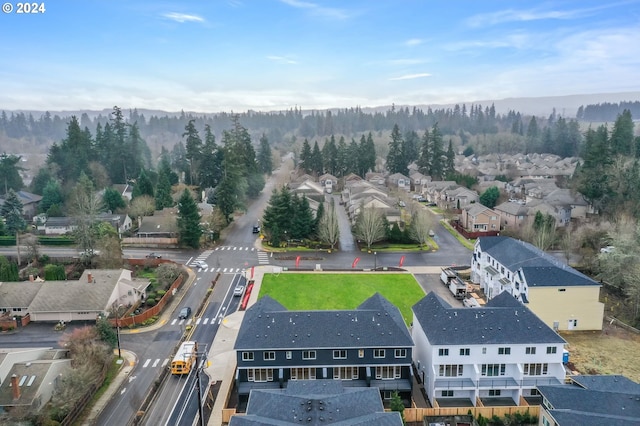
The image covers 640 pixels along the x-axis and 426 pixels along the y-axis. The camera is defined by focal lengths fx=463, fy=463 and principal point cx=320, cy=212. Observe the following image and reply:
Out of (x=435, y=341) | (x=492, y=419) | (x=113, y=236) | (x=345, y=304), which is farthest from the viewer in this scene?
(x=113, y=236)

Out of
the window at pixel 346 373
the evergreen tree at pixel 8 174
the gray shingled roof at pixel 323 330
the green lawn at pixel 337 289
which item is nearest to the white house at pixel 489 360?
the gray shingled roof at pixel 323 330

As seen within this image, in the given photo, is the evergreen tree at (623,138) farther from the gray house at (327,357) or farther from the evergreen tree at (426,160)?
the gray house at (327,357)

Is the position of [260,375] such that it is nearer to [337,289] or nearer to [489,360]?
[489,360]

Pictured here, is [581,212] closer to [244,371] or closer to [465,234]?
[465,234]

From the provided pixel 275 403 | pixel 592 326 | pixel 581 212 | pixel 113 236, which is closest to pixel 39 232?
pixel 113 236

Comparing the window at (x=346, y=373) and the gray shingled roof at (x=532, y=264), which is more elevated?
the gray shingled roof at (x=532, y=264)

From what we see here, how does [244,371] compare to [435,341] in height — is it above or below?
below

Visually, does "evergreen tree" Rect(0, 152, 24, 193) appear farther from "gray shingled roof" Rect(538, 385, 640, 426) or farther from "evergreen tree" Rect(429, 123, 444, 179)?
"gray shingled roof" Rect(538, 385, 640, 426)
